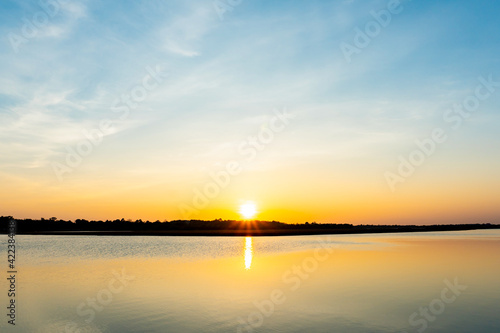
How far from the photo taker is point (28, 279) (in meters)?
26.8

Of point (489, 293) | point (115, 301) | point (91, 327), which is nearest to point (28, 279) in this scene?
point (115, 301)

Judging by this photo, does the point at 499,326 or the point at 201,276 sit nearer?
the point at 499,326

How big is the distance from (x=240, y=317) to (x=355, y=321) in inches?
196

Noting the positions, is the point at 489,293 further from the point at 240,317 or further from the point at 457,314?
the point at 240,317

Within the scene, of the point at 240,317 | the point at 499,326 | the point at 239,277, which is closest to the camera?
the point at 499,326

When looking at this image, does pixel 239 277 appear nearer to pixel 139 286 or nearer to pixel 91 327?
pixel 139 286

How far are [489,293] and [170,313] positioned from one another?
715 inches

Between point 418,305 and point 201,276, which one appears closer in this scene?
point 418,305

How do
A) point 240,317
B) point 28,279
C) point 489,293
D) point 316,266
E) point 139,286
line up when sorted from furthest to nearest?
point 316,266, point 28,279, point 139,286, point 489,293, point 240,317

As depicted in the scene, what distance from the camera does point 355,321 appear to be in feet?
53.3

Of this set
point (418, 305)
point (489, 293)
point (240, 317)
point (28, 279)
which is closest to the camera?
point (240, 317)

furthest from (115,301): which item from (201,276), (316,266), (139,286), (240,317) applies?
(316,266)

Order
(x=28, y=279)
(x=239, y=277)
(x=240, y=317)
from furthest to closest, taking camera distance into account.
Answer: (x=239, y=277) → (x=28, y=279) → (x=240, y=317)

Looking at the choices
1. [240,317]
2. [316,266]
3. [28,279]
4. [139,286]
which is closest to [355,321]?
Answer: [240,317]
